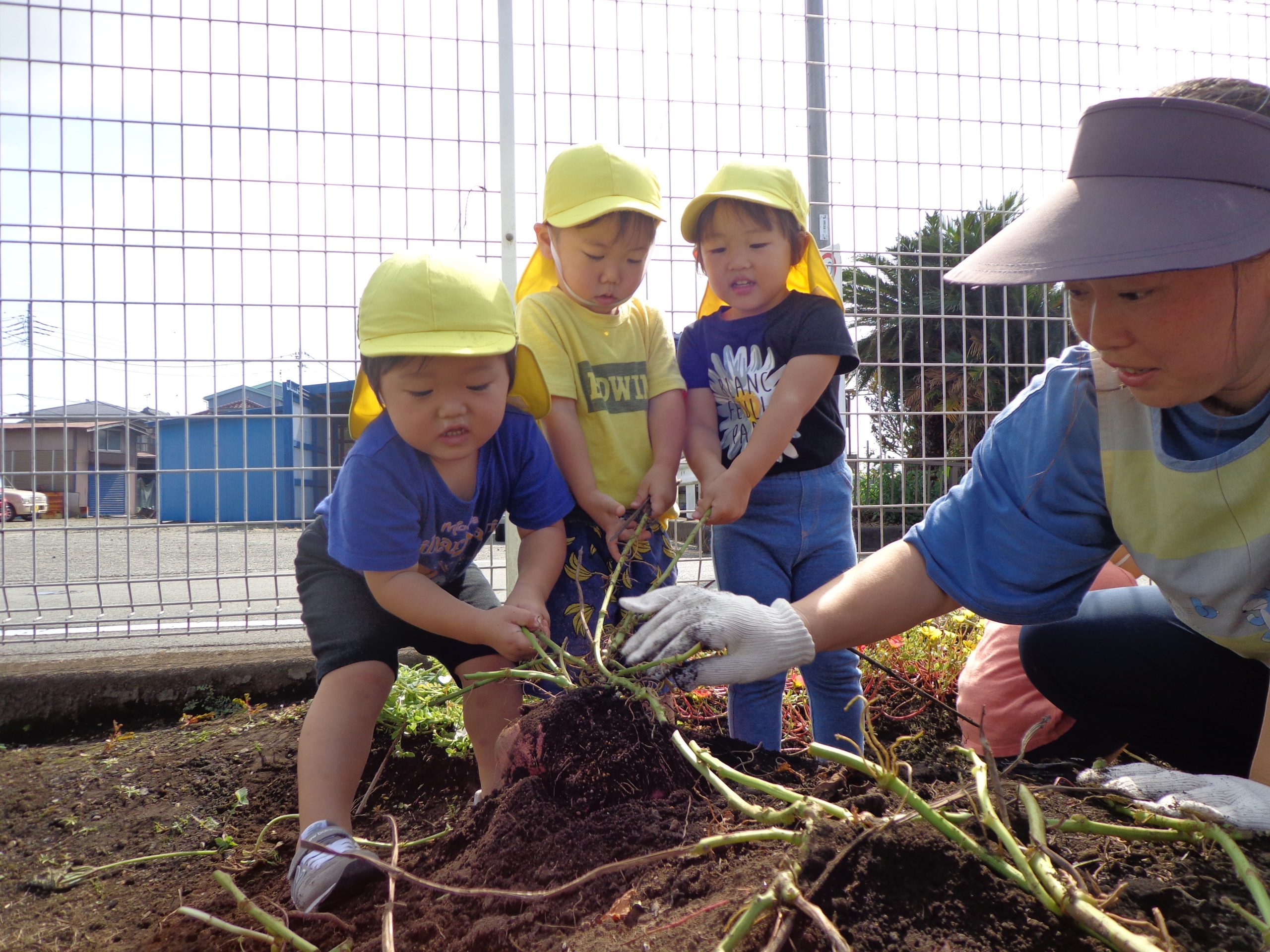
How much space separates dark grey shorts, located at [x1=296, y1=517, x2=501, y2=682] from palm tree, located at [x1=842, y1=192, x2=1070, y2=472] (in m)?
2.10

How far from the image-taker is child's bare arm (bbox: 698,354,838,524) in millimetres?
1986

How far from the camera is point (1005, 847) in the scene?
830 mm

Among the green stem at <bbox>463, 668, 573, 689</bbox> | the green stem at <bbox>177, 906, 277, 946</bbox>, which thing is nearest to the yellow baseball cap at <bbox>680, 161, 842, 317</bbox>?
the green stem at <bbox>463, 668, 573, 689</bbox>

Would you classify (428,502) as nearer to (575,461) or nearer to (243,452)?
(575,461)

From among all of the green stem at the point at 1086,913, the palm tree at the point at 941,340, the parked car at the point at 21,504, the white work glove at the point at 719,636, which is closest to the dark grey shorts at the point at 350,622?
the white work glove at the point at 719,636

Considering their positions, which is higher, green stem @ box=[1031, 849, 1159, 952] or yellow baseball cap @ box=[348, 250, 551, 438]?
yellow baseball cap @ box=[348, 250, 551, 438]

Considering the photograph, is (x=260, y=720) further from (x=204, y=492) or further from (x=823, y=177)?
(x=823, y=177)

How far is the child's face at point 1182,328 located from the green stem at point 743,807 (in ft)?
2.50

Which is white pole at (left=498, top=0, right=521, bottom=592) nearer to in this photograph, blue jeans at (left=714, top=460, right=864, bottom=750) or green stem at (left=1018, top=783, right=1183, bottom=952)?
blue jeans at (left=714, top=460, right=864, bottom=750)

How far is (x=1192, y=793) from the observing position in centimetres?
108

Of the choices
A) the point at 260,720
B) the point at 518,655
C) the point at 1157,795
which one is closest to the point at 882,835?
the point at 1157,795

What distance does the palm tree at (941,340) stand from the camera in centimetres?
351

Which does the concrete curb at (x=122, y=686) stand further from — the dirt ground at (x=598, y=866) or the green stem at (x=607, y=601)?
the green stem at (x=607, y=601)

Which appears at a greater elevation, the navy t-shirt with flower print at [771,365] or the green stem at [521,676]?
the navy t-shirt with flower print at [771,365]
